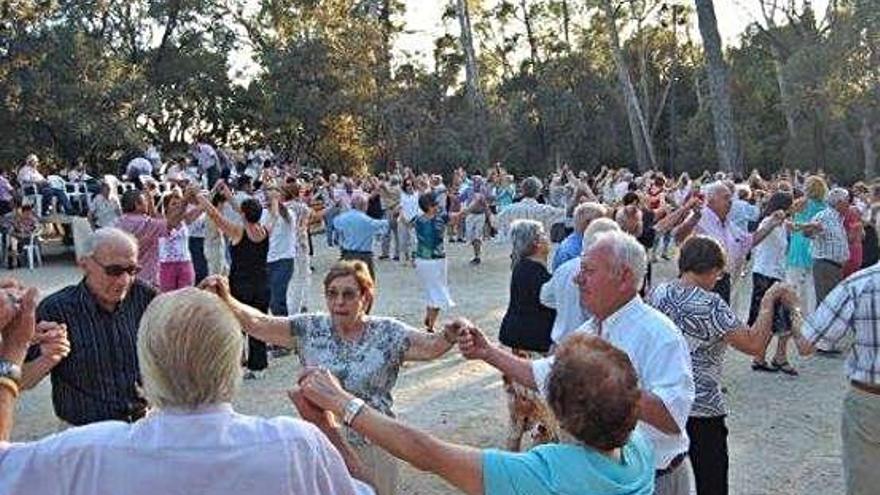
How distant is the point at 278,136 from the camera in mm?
36844

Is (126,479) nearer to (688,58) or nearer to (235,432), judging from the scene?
(235,432)

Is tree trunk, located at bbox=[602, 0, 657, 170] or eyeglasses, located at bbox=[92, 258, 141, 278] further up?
tree trunk, located at bbox=[602, 0, 657, 170]

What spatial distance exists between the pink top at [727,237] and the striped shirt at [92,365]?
18.2ft

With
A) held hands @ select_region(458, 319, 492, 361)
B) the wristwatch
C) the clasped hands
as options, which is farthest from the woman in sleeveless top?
the wristwatch

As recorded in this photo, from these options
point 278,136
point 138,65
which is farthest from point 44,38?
point 278,136

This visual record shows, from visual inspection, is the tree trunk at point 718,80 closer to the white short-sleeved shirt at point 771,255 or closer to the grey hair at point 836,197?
the grey hair at point 836,197

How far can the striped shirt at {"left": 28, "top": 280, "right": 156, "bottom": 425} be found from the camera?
4.46 meters

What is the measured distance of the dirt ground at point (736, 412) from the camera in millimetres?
6961

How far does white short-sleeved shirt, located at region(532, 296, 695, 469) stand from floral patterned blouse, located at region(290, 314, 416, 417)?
31.4 inches

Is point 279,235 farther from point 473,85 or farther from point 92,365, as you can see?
point 473,85

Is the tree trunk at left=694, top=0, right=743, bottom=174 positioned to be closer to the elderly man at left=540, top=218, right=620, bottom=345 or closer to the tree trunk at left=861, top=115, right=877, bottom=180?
the tree trunk at left=861, top=115, right=877, bottom=180

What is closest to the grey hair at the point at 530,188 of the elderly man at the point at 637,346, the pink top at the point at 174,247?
the pink top at the point at 174,247

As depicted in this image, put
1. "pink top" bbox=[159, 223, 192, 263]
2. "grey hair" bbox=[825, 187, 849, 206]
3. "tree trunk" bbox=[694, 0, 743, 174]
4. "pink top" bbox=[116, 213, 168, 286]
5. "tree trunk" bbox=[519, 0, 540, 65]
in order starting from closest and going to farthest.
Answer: "pink top" bbox=[116, 213, 168, 286], "pink top" bbox=[159, 223, 192, 263], "grey hair" bbox=[825, 187, 849, 206], "tree trunk" bbox=[694, 0, 743, 174], "tree trunk" bbox=[519, 0, 540, 65]

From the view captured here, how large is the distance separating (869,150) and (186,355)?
3484cm
